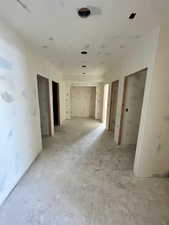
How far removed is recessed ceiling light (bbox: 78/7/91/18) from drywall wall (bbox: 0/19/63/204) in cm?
96

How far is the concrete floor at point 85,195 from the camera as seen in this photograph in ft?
4.21

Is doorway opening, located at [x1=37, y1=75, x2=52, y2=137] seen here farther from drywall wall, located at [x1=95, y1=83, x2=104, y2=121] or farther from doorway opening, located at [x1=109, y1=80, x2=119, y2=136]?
drywall wall, located at [x1=95, y1=83, x2=104, y2=121]

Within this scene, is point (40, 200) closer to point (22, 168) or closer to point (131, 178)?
point (22, 168)

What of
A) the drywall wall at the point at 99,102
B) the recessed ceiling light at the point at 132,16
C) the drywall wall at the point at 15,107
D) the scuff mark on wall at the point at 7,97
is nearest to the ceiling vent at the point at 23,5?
the drywall wall at the point at 15,107

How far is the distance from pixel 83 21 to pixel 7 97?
134cm

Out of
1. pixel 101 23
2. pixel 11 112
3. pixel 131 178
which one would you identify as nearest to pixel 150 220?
pixel 131 178

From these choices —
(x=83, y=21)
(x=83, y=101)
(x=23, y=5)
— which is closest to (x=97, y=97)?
(x=83, y=101)

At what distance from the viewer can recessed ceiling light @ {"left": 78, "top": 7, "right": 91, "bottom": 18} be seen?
115 cm

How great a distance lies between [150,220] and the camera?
1.28 metres

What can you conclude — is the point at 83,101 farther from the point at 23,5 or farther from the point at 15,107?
the point at 23,5

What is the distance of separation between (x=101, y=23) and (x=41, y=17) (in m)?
0.70

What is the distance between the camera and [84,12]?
1.19 m

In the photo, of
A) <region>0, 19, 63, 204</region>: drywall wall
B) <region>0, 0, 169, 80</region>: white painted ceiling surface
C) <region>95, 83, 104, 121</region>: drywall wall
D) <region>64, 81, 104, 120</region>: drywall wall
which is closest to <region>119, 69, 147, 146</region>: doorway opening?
<region>0, 0, 169, 80</region>: white painted ceiling surface

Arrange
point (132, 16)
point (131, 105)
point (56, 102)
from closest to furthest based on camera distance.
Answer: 1. point (132, 16)
2. point (131, 105)
3. point (56, 102)
